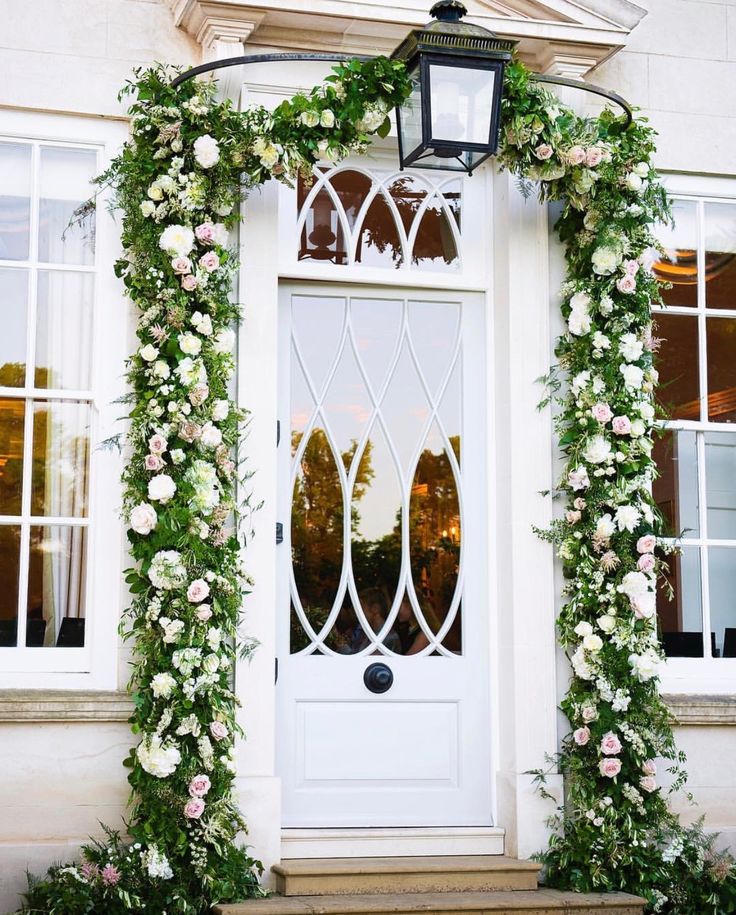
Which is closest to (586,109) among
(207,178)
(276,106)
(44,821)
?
(276,106)

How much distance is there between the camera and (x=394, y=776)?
5719mm

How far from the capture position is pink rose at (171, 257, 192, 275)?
5320 mm

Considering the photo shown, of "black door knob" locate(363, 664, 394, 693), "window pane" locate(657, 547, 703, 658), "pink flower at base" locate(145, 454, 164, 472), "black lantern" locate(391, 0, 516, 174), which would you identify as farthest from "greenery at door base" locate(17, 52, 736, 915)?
"black door knob" locate(363, 664, 394, 693)

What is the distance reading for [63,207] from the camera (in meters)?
5.68

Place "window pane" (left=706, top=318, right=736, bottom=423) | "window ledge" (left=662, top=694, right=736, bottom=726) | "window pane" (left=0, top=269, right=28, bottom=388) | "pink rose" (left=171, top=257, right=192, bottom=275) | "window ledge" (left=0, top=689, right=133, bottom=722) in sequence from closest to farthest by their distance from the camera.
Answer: "window ledge" (left=0, top=689, right=133, bottom=722) → "pink rose" (left=171, top=257, right=192, bottom=275) → "window pane" (left=0, top=269, right=28, bottom=388) → "window ledge" (left=662, top=694, right=736, bottom=726) → "window pane" (left=706, top=318, right=736, bottom=423)

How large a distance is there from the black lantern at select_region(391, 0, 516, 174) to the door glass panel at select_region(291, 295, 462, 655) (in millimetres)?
1202

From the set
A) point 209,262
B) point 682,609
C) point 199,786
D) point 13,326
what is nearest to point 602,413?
point 682,609

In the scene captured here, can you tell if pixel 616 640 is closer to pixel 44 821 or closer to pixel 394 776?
pixel 394 776

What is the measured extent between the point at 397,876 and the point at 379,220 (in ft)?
9.26

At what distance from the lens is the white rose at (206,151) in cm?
535

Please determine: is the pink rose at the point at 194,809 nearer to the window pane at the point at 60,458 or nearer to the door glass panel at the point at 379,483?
the door glass panel at the point at 379,483

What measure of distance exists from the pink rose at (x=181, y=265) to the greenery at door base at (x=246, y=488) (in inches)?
0.7

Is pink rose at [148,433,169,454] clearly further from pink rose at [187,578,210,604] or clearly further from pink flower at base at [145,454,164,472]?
pink rose at [187,578,210,604]

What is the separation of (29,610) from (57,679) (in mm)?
305
